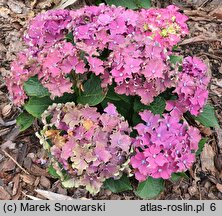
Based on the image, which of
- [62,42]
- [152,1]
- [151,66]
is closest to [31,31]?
[62,42]

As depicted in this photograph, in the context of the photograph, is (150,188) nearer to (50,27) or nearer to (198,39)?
(50,27)

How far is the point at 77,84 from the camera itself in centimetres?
256

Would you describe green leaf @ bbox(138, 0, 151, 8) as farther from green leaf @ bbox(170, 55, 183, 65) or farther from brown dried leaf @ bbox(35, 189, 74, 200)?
brown dried leaf @ bbox(35, 189, 74, 200)

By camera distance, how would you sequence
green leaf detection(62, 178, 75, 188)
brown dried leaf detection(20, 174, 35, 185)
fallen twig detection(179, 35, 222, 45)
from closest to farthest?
green leaf detection(62, 178, 75, 188), brown dried leaf detection(20, 174, 35, 185), fallen twig detection(179, 35, 222, 45)

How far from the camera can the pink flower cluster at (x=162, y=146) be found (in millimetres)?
2428

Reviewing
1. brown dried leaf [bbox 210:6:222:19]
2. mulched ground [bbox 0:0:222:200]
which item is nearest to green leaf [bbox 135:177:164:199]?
mulched ground [bbox 0:0:222:200]

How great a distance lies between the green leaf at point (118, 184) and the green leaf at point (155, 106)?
1.17 ft

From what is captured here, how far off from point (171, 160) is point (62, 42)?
0.77 m

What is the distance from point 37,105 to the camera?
2.68 metres

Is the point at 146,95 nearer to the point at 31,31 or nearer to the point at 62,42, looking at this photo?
the point at 62,42

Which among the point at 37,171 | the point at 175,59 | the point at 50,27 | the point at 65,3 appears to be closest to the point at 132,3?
the point at 65,3

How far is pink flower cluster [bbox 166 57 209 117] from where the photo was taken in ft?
8.31

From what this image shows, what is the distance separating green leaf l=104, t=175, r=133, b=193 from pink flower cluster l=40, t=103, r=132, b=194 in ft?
0.31

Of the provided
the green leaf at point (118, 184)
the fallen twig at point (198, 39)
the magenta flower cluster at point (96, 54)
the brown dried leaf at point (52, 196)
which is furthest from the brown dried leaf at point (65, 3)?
the green leaf at point (118, 184)
